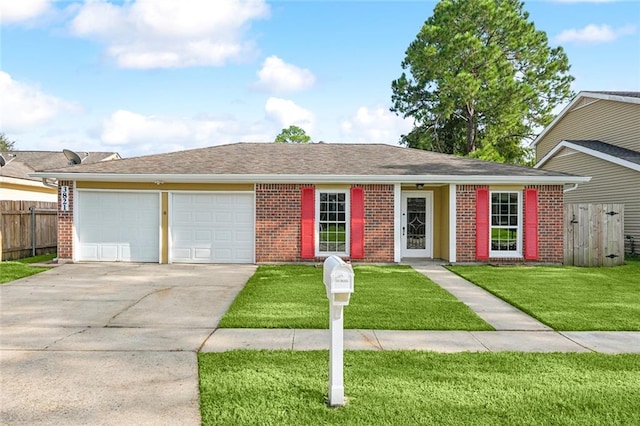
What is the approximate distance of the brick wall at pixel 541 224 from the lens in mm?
13148

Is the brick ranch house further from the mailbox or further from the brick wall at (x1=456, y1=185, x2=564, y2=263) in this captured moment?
the mailbox

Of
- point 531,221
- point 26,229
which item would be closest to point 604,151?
point 531,221

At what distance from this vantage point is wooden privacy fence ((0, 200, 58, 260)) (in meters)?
13.5

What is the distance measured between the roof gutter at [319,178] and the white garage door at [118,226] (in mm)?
665

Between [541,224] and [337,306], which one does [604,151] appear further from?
[337,306]

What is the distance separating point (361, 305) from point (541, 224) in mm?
8185

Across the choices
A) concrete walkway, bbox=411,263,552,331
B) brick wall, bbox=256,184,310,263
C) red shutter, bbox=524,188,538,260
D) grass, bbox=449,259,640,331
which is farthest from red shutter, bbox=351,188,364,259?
red shutter, bbox=524,188,538,260

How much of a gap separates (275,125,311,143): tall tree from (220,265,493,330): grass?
168 feet

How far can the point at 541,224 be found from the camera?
43.4ft

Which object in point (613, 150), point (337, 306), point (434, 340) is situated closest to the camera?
point (337, 306)

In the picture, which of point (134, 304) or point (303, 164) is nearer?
point (134, 304)

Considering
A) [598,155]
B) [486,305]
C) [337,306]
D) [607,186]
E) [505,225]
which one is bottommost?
[486,305]

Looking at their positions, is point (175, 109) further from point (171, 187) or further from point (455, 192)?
point (455, 192)

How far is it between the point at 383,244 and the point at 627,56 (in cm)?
1474
